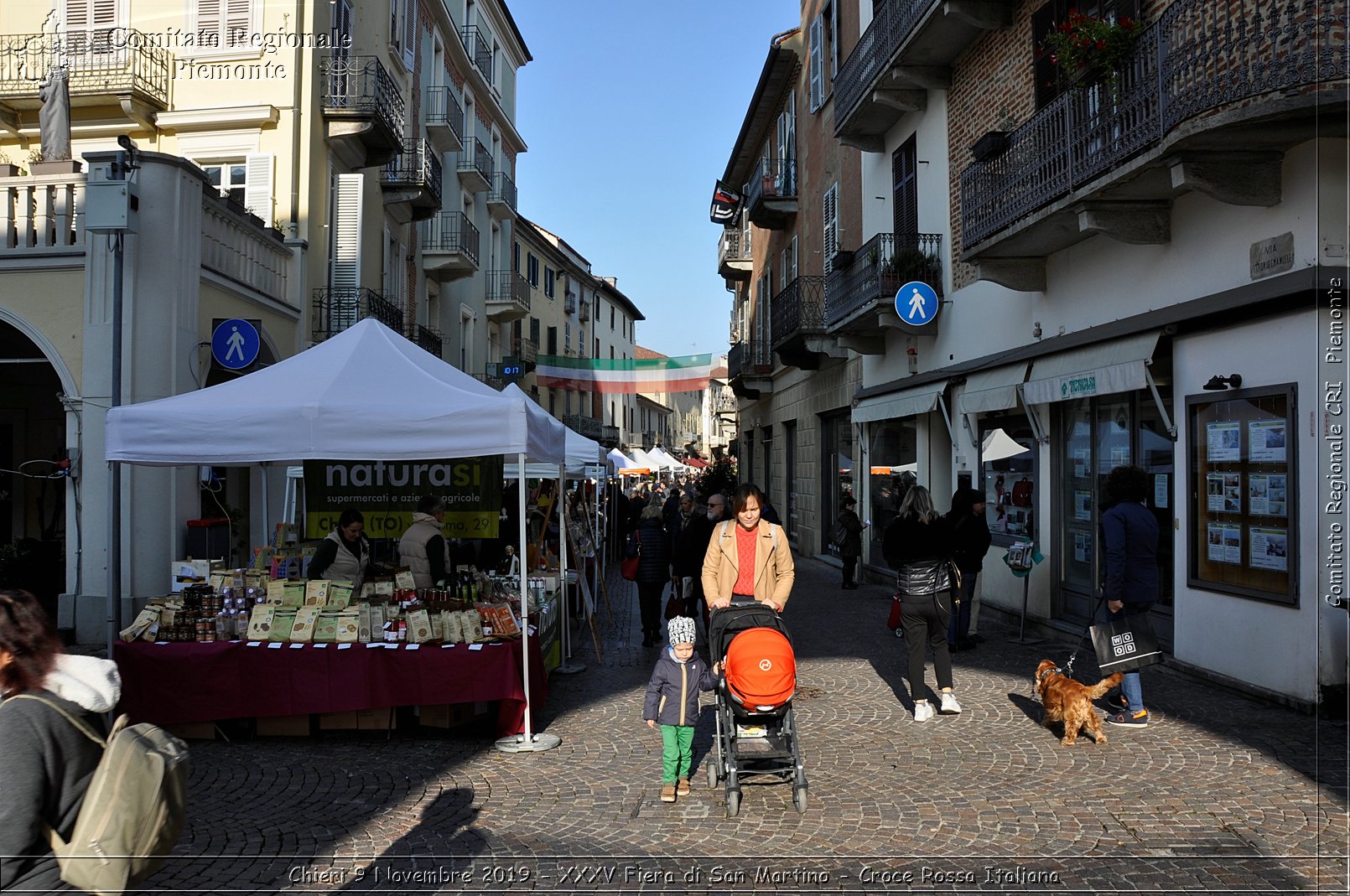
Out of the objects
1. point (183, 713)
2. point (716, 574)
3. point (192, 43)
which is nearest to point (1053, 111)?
point (716, 574)

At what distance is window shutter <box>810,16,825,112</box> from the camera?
20.4 m

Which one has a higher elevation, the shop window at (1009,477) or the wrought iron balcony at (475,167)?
the wrought iron balcony at (475,167)

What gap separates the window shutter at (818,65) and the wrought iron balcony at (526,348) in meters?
18.3

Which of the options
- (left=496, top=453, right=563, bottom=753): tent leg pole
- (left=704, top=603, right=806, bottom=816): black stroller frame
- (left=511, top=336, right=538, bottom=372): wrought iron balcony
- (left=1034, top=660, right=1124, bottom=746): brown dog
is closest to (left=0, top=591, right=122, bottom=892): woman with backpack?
(left=704, top=603, right=806, bottom=816): black stroller frame

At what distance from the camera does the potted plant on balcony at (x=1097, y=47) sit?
8.70m

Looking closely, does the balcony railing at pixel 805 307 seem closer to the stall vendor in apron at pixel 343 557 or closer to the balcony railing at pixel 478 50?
the stall vendor in apron at pixel 343 557

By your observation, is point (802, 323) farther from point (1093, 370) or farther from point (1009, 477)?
point (1093, 370)

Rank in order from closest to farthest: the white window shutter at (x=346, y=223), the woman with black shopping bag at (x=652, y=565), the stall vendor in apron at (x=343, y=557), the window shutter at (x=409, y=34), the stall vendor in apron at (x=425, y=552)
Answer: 1. the stall vendor in apron at (x=343, y=557)
2. the stall vendor in apron at (x=425, y=552)
3. the woman with black shopping bag at (x=652, y=565)
4. the white window shutter at (x=346, y=223)
5. the window shutter at (x=409, y=34)

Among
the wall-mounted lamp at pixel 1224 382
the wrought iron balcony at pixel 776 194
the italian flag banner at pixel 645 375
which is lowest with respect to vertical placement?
the wall-mounted lamp at pixel 1224 382

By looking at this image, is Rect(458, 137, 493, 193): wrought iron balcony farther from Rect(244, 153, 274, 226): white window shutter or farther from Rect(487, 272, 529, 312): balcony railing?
Rect(244, 153, 274, 226): white window shutter

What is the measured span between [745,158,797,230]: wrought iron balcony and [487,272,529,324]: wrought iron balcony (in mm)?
11063

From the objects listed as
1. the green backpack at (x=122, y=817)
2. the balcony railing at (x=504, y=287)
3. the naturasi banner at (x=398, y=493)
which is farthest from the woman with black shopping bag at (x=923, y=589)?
the balcony railing at (x=504, y=287)

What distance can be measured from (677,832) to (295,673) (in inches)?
134

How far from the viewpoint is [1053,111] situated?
10.0 meters
